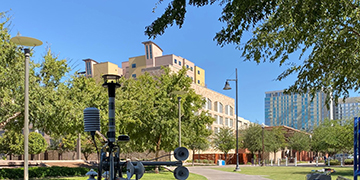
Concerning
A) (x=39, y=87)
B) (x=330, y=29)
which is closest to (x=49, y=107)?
(x=39, y=87)

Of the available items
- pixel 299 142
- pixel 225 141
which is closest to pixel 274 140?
pixel 299 142

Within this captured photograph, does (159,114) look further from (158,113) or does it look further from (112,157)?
(112,157)

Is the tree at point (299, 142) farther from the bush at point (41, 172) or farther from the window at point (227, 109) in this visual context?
the bush at point (41, 172)

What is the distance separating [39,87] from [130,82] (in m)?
13.5

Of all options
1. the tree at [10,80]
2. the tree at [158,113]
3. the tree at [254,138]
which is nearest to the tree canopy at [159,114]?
the tree at [158,113]

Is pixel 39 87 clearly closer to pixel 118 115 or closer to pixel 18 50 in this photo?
pixel 18 50

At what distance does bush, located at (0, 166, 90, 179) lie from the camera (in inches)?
693

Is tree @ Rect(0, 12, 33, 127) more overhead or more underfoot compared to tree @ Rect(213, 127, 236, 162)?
more overhead

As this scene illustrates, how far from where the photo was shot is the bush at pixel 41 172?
A: 17.6m

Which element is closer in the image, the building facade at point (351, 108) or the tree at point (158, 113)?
the building facade at point (351, 108)

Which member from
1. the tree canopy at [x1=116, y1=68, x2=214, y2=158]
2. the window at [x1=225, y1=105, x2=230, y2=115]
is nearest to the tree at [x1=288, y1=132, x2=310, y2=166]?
the window at [x1=225, y1=105, x2=230, y2=115]

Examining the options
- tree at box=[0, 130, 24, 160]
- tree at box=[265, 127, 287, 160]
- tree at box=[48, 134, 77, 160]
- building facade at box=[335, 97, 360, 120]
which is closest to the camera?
building facade at box=[335, 97, 360, 120]

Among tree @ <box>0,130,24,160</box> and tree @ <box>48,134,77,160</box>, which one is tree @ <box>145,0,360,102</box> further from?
tree @ <box>48,134,77,160</box>

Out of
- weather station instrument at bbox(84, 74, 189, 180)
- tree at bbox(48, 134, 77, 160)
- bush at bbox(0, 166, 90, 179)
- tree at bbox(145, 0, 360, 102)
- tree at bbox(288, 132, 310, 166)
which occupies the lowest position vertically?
tree at bbox(288, 132, 310, 166)
